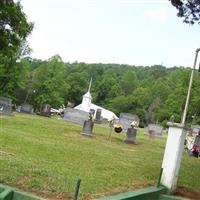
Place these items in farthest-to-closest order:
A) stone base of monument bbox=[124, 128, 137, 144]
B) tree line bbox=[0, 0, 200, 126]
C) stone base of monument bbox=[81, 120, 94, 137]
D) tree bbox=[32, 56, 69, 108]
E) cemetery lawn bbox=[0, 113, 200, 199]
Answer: tree bbox=[32, 56, 69, 108], stone base of monument bbox=[124, 128, 137, 144], stone base of monument bbox=[81, 120, 94, 137], tree line bbox=[0, 0, 200, 126], cemetery lawn bbox=[0, 113, 200, 199]

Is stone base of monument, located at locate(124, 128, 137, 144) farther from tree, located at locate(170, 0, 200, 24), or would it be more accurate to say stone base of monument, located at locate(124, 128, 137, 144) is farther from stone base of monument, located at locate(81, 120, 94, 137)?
tree, located at locate(170, 0, 200, 24)

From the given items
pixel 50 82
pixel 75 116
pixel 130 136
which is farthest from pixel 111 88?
pixel 130 136

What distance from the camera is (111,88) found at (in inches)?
4328

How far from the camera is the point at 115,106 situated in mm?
95500

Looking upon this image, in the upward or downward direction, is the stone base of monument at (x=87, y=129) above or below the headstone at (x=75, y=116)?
below

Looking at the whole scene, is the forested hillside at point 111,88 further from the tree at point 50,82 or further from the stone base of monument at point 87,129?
the stone base of monument at point 87,129

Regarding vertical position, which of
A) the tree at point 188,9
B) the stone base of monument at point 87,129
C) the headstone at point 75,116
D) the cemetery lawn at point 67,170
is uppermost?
the tree at point 188,9

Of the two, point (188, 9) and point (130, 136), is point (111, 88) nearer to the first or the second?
point (130, 136)

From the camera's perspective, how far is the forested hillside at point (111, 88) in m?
49.6

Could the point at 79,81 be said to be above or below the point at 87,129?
above

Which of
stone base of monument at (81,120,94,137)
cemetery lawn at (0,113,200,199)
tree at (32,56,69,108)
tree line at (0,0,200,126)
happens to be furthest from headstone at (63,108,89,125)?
tree at (32,56,69,108)

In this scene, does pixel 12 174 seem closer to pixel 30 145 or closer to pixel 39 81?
pixel 30 145

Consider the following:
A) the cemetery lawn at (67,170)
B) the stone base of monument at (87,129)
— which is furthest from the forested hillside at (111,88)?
the stone base of monument at (87,129)

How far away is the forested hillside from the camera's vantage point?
4962cm
